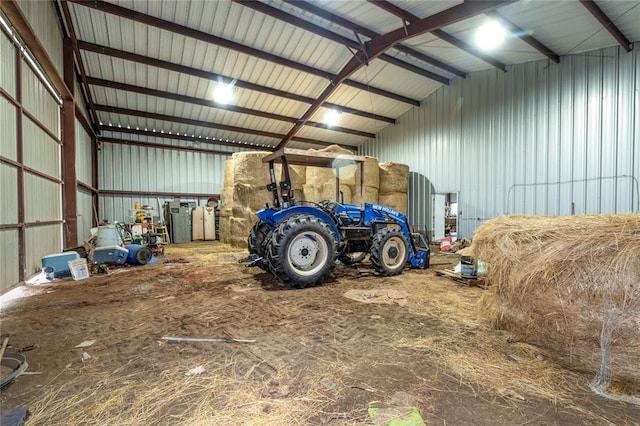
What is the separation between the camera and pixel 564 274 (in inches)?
81.0

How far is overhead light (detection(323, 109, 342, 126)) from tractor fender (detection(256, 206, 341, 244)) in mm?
7967

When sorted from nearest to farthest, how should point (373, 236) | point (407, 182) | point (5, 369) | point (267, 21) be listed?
point (5, 369)
point (373, 236)
point (267, 21)
point (407, 182)

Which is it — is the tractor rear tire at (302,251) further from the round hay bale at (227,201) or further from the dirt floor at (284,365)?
the round hay bale at (227,201)

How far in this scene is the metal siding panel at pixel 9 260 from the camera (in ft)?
12.9

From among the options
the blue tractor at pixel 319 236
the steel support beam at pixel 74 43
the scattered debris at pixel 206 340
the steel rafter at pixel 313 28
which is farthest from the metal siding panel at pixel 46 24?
the scattered debris at pixel 206 340

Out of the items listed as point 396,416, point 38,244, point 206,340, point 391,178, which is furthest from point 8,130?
point 391,178

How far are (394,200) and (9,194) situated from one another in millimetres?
9631

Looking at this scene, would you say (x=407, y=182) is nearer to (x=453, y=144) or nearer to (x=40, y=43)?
(x=453, y=144)

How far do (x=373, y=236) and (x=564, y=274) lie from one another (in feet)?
11.1

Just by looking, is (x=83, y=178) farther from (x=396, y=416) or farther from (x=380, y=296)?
(x=396, y=416)

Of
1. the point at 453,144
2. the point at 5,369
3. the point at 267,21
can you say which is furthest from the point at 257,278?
the point at 453,144

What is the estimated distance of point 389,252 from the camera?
207 inches

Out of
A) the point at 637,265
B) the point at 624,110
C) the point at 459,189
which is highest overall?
the point at 624,110

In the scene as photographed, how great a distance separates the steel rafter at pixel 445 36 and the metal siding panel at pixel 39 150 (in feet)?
22.5
